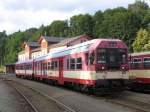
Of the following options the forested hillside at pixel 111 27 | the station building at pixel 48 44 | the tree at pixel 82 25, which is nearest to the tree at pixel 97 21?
the forested hillside at pixel 111 27

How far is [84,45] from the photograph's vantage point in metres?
22.5

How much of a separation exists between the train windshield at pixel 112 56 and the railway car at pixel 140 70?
2909 mm

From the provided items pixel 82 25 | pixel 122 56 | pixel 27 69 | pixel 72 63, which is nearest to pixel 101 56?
pixel 122 56

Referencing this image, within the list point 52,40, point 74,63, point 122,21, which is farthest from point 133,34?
point 74,63

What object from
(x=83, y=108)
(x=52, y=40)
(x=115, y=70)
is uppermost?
(x=52, y=40)

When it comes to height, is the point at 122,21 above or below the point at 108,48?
above

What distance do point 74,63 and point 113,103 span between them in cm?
752

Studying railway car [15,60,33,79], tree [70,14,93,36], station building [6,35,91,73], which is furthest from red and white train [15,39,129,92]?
tree [70,14,93,36]

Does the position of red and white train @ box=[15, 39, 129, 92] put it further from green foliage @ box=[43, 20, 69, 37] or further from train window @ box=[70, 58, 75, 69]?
green foliage @ box=[43, 20, 69, 37]

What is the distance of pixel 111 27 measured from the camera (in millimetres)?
109125

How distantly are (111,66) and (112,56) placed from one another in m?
0.62

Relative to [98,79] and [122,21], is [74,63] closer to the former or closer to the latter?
[98,79]

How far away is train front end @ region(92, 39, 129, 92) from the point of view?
20312 mm

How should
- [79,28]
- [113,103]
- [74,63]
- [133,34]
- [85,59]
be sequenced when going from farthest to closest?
[79,28]
[133,34]
[74,63]
[85,59]
[113,103]
